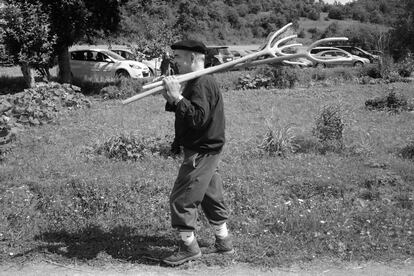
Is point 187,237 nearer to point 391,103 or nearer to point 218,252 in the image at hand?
point 218,252

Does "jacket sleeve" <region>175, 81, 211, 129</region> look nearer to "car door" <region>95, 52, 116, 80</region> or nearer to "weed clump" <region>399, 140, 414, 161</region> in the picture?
"weed clump" <region>399, 140, 414, 161</region>

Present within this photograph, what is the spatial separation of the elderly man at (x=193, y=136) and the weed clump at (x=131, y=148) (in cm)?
273

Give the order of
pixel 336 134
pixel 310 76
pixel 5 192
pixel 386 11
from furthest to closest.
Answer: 1. pixel 386 11
2. pixel 310 76
3. pixel 336 134
4. pixel 5 192

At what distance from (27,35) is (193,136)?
1050cm

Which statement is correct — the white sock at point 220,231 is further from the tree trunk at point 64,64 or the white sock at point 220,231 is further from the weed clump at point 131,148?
the tree trunk at point 64,64

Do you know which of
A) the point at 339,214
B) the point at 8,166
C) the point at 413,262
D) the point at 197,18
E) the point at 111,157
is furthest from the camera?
the point at 197,18

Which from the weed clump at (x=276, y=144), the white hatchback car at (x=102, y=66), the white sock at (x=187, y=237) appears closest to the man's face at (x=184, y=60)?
the white sock at (x=187, y=237)

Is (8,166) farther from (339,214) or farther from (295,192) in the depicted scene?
(339,214)

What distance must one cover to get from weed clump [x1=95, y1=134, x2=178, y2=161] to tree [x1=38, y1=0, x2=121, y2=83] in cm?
789

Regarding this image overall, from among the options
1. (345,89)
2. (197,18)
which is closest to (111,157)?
(345,89)

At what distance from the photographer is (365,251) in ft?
13.4

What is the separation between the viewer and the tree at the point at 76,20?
13.4m

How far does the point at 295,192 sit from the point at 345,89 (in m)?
7.92

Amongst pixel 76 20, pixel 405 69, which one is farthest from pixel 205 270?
pixel 405 69
